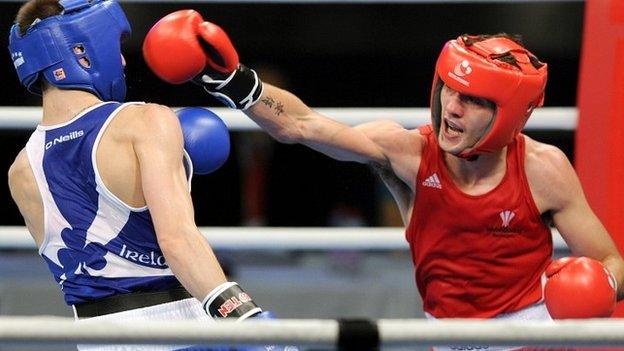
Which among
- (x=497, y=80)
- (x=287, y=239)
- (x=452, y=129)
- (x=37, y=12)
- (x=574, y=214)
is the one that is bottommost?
(x=287, y=239)

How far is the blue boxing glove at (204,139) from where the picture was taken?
2080mm

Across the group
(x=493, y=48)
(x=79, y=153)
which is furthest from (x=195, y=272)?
(x=493, y=48)

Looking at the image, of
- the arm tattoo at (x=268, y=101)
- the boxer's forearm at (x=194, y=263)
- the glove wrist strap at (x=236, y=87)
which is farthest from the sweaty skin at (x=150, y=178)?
the arm tattoo at (x=268, y=101)

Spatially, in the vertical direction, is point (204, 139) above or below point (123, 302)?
above

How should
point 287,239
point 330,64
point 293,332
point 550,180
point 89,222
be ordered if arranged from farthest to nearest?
1. point 330,64
2. point 287,239
3. point 550,180
4. point 89,222
5. point 293,332

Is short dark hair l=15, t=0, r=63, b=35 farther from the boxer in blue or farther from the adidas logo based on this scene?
the adidas logo

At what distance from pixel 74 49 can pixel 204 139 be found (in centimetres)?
32

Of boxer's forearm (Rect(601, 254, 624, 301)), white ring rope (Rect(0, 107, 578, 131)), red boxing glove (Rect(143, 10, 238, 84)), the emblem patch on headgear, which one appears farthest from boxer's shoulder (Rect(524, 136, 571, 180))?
the emblem patch on headgear

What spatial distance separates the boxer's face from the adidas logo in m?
0.11

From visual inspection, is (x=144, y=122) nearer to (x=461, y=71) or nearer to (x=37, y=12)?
(x=37, y=12)

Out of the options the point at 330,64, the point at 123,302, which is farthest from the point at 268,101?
the point at 330,64

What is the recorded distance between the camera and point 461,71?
2.31 meters

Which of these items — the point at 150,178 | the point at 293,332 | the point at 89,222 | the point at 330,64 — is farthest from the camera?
the point at 330,64

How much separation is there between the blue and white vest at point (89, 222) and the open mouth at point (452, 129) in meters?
0.73
